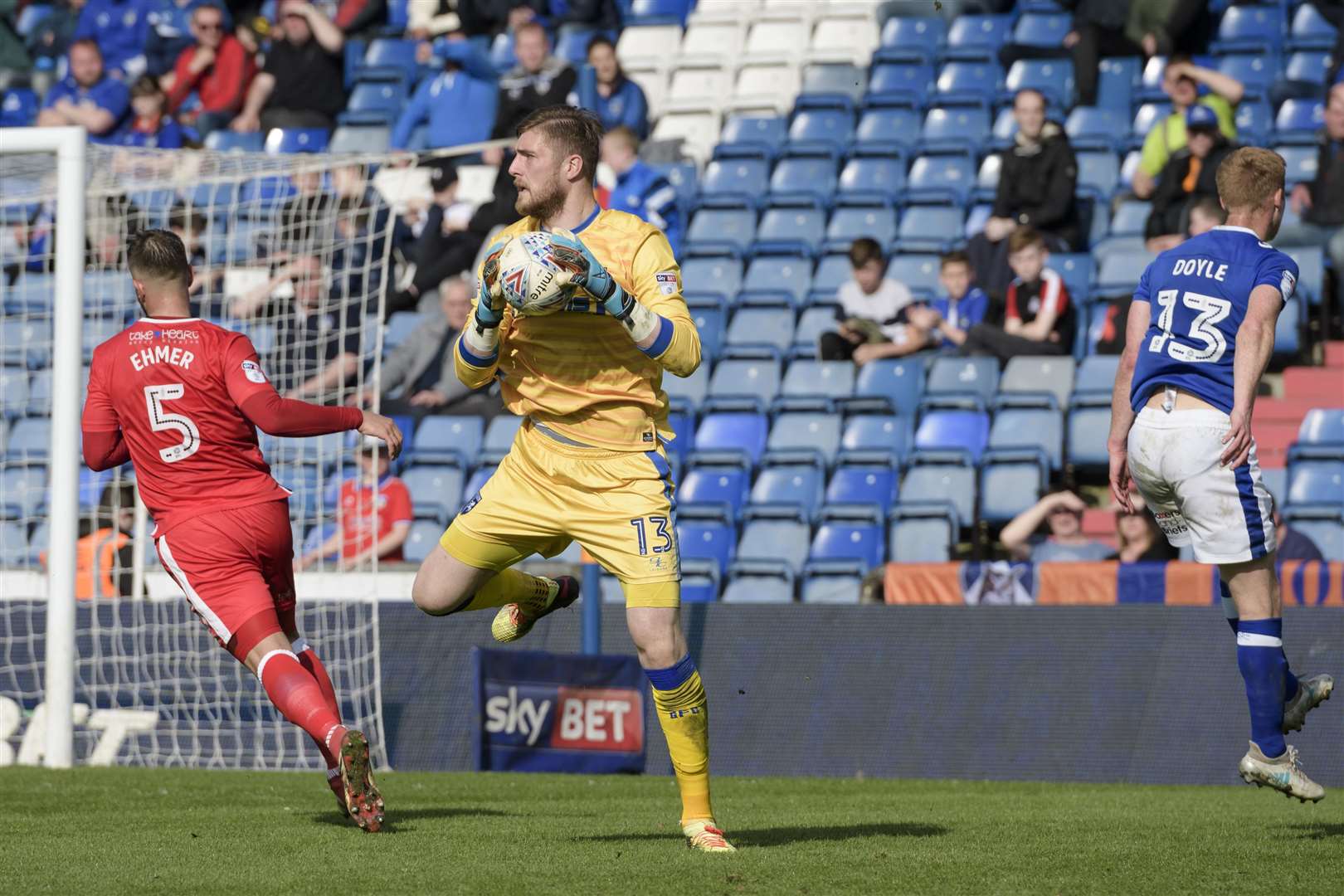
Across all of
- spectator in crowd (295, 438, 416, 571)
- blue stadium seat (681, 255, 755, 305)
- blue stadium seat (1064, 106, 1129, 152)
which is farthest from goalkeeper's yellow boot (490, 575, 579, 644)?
blue stadium seat (1064, 106, 1129, 152)

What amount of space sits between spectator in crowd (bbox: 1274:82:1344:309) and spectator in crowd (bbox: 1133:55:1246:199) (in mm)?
1090

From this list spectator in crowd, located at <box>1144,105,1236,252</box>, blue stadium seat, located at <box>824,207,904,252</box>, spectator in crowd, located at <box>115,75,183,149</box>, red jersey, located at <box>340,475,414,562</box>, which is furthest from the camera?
spectator in crowd, located at <box>115,75,183,149</box>

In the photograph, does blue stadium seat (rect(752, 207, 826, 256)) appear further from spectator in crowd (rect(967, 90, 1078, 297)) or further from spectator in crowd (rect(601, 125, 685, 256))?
spectator in crowd (rect(967, 90, 1078, 297))

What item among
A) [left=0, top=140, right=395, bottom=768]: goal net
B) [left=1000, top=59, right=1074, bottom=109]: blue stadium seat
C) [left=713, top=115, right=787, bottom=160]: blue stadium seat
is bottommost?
[left=0, top=140, right=395, bottom=768]: goal net

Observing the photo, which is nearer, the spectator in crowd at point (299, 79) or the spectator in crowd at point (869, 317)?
the spectator in crowd at point (869, 317)

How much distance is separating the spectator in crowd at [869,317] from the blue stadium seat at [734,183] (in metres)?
2.25

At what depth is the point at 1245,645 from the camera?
6.68 metres

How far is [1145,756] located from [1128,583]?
1.00m

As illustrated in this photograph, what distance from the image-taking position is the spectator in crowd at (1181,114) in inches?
564

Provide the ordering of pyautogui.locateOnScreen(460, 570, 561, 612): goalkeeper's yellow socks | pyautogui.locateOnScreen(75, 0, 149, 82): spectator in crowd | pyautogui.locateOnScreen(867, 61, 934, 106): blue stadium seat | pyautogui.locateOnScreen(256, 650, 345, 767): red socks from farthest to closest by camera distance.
→ pyautogui.locateOnScreen(75, 0, 149, 82): spectator in crowd → pyautogui.locateOnScreen(867, 61, 934, 106): blue stadium seat → pyautogui.locateOnScreen(460, 570, 561, 612): goalkeeper's yellow socks → pyautogui.locateOnScreen(256, 650, 345, 767): red socks

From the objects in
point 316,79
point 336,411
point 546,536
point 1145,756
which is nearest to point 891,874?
point 546,536

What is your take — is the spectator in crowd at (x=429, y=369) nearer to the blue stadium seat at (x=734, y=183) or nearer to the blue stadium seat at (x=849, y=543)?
the blue stadium seat at (x=734, y=183)

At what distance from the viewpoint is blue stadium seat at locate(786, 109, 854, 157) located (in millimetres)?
16438

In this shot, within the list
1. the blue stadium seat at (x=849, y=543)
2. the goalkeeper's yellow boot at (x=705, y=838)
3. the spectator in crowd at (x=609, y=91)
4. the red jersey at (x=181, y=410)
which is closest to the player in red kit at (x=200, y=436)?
the red jersey at (x=181, y=410)
